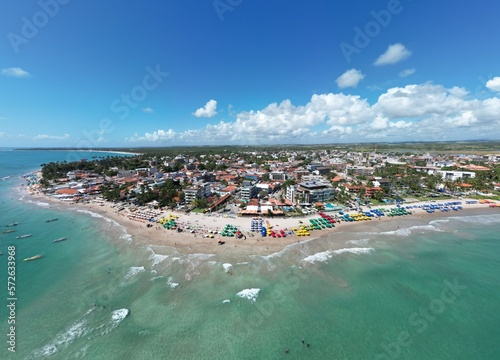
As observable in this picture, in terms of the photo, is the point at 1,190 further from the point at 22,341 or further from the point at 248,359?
the point at 248,359

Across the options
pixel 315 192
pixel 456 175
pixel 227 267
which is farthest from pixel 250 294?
pixel 456 175

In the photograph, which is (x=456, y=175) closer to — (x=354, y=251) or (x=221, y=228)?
(x=354, y=251)

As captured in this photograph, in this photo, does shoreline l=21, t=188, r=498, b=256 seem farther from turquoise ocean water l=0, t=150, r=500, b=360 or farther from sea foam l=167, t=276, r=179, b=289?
sea foam l=167, t=276, r=179, b=289

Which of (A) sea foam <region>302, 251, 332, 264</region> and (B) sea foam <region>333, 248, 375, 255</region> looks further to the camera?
(B) sea foam <region>333, 248, 375, 255</region>

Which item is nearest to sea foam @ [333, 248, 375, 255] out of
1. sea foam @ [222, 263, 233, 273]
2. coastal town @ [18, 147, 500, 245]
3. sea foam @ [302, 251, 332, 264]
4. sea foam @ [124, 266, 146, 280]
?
sea foam @ [302, 251, 332, 264]

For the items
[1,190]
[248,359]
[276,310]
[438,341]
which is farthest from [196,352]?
[1,190]

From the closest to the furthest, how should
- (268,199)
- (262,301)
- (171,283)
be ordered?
(262,301) → (171,283) → (268,199)

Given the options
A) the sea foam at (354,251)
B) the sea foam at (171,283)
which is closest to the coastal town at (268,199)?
the sea foam at (354,251)
